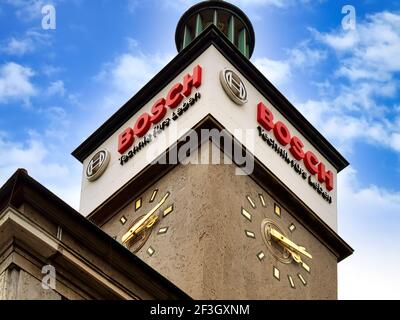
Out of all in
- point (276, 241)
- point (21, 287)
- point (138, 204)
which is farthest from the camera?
point (138, 204)

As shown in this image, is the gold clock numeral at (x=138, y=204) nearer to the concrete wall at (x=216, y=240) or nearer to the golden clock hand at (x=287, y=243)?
the concrete wall at (x=216, y=240)

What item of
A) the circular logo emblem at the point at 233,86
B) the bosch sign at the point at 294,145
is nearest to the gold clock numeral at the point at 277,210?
the bosch sign at the point at 294,145

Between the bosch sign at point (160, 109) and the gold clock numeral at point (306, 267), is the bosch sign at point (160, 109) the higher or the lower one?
the higher one

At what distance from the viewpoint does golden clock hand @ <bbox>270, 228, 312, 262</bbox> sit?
112 feet

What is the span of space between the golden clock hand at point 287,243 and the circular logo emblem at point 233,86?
3.78 m

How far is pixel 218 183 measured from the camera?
33.4 metres

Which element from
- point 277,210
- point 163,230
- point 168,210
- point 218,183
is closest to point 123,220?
point 168,210

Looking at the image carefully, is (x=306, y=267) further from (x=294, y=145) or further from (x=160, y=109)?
(x=160, y=109)

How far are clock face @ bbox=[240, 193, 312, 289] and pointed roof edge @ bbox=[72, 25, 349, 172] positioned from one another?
135 inches

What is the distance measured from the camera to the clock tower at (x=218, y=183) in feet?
107

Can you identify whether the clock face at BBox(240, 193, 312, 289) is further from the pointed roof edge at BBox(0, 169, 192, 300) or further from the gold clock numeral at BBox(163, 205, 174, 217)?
the pointed roof edge at BBox(0, 169, 192, 300)

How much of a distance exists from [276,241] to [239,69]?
5.21 meters

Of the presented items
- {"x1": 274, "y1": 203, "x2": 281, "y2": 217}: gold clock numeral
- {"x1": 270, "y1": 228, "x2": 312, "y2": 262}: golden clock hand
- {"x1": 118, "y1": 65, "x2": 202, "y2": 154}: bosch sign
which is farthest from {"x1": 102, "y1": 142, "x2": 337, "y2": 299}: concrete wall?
{"x1": 118, "y1": 65, "x2": 202, "y2": 154}: bosch sign
